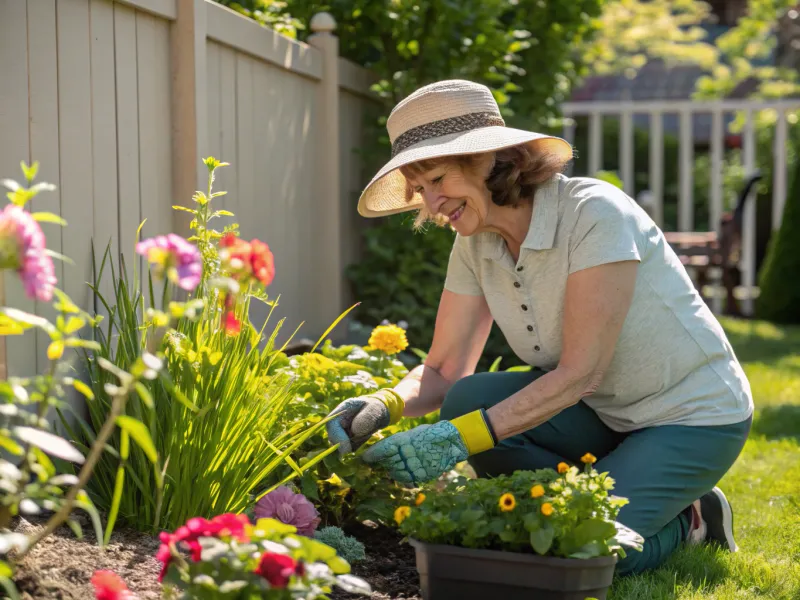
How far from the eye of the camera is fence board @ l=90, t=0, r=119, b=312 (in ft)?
8.48

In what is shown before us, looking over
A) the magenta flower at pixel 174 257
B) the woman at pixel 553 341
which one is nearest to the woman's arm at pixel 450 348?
the woman at pixel 553 341

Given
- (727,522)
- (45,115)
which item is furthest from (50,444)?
(727,522)

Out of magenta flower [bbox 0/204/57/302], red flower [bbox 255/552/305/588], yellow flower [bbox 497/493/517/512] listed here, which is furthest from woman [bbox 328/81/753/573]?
magenta flower [bbox 0/204/57/302]

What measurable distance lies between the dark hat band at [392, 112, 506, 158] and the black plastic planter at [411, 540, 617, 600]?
974mm

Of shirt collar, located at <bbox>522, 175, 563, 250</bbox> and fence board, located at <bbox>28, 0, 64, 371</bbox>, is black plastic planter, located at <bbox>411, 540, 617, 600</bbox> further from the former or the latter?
fence board, located at <bbox>28, 0, 64, 371</bbox>

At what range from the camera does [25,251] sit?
134 cm

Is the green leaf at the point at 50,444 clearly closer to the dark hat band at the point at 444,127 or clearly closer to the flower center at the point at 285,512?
the flower center at the point at 285,512

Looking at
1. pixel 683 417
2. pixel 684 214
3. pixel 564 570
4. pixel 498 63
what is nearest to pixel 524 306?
pixel 683 417

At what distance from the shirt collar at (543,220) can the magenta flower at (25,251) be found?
4.41ft

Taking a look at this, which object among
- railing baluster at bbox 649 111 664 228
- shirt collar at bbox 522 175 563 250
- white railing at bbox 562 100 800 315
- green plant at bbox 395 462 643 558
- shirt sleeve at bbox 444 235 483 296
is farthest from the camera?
railing baluster at bbox 649 111 664 228

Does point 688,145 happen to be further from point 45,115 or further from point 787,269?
point 45,115

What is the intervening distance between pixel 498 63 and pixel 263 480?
110 inches

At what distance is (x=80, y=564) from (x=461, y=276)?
4.12ft

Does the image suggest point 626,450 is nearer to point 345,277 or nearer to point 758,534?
point 758,534
